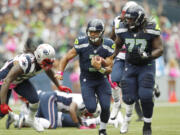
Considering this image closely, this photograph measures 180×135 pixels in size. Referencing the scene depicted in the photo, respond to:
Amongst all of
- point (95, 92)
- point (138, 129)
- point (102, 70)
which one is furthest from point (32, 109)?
point (138, 129)

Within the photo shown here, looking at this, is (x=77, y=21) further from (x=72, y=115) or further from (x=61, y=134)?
(x=61, y=134)

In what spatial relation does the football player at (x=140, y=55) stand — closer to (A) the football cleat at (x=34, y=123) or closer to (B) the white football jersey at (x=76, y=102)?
(A) the football cleat at (x=34, y=123)

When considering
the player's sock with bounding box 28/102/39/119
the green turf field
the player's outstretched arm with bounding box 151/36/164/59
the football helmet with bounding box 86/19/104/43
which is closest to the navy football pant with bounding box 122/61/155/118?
the player's outstretched arm with bounding box 151/36/164/59

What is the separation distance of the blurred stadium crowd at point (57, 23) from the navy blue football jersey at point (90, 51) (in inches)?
354

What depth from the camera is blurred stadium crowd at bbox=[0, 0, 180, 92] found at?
18234 mm

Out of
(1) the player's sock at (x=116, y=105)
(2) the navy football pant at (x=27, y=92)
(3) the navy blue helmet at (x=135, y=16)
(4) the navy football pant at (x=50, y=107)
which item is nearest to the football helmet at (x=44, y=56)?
(2) the navy football pant at (x=27, y=92)

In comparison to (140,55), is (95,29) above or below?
above

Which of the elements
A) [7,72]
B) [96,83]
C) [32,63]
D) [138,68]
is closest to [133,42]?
[138,68]

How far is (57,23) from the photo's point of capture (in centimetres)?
1967

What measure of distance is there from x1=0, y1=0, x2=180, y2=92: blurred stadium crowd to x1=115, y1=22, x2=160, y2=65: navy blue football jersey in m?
9.37

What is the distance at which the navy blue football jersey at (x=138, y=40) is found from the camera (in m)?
8.11

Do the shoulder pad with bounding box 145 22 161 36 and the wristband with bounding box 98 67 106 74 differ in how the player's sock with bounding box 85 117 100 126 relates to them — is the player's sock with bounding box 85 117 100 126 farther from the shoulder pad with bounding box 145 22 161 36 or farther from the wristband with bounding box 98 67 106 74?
the shoulder pad with bounding box 145 22 161 36

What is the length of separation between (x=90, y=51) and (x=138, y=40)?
33.7 inches

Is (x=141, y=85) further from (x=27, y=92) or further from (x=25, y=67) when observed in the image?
(x=27, y=92)
